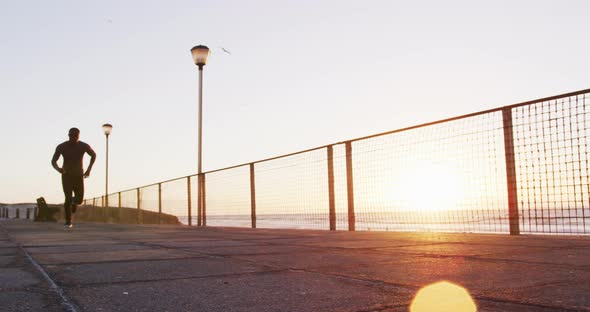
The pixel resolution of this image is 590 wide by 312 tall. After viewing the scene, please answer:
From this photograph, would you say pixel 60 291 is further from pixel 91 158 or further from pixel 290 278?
pixel 91 158

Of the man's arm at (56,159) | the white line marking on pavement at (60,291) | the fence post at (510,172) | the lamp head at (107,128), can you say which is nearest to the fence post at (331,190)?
the fence post at (510,172)

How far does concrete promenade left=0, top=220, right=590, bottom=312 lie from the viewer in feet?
6.72

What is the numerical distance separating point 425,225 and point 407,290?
5669mm

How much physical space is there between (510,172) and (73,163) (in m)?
7.03

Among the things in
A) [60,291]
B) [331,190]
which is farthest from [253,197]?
[60,291]

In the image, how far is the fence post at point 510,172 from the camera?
6.12 meters

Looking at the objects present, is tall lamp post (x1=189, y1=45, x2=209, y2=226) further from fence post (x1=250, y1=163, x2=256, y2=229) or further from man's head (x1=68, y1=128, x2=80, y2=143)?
man's head (x1=68, y1=128, x2=80, y2=143)

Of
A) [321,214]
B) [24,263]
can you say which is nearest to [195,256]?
[24,263]

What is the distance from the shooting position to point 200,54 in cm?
1380

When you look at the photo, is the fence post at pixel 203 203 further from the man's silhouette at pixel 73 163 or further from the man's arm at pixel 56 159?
the man's arm at pixel 56 159

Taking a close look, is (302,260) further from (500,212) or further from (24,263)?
(500,212)

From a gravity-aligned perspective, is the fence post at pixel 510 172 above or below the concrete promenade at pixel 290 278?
above

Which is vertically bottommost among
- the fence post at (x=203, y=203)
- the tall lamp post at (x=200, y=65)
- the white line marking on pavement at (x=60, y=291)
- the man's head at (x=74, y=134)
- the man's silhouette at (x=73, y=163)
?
the white line marking on pavement at (x=60, y=291)

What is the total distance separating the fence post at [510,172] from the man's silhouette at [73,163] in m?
6.84
